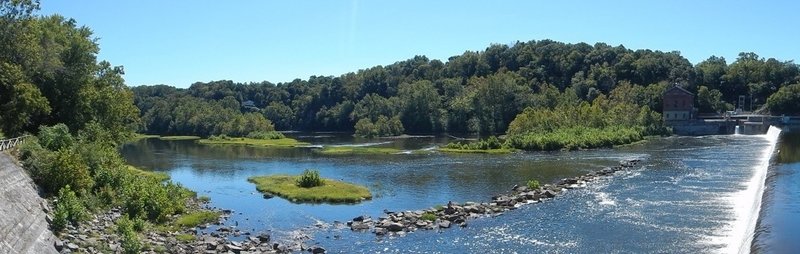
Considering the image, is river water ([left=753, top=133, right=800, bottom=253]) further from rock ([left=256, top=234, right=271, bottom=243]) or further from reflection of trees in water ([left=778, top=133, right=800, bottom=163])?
rock ([left=256, top=234, right=271, bottom=243])

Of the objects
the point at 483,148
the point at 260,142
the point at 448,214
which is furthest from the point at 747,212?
the point at 260,142

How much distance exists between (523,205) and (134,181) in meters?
28.1

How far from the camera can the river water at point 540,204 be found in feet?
112

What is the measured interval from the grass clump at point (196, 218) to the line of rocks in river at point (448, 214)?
9697 millimetres

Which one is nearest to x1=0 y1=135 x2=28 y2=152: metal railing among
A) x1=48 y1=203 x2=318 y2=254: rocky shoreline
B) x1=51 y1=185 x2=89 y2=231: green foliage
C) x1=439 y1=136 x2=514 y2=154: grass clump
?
x1=51 y1=185 x2=89 y2=231: green foliage

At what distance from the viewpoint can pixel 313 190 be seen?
54250 millimetres

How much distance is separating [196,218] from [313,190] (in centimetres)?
1429

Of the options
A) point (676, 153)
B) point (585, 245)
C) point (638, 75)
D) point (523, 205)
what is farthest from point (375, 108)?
point (585, 245)

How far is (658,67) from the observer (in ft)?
589

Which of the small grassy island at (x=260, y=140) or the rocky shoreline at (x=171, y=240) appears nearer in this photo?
the rocky shoreline at (x=171, y=240)

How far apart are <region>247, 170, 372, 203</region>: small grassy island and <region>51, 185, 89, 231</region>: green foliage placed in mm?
21474

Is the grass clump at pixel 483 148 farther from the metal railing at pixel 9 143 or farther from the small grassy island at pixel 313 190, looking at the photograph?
the metal railing at pixel 9 143

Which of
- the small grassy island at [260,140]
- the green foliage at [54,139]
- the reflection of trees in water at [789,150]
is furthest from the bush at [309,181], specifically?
the small grassy island at [260,140]

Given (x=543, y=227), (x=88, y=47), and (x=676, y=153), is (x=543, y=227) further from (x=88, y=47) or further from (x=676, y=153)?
(x=676, y=153)
